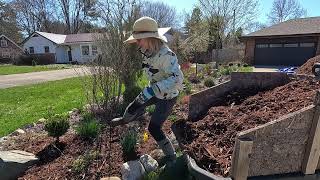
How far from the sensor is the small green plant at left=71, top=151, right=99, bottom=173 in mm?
3709

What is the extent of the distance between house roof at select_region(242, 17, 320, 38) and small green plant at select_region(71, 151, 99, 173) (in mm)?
23736

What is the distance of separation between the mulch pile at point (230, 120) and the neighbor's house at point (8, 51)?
42.9 metres

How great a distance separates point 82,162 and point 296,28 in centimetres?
2630

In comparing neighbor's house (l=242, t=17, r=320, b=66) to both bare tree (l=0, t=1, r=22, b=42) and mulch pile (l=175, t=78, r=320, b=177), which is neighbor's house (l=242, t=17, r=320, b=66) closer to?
mulch pile (l=175, t=78, r=320, b=177)

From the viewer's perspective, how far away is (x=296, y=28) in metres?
26.1

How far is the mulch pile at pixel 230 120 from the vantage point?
9.27 feet

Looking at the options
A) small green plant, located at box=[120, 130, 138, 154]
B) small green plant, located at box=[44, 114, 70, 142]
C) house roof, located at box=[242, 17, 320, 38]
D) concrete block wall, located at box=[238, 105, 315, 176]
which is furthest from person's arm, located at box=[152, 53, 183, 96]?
house roof, located at box=[242, 17, 320, 38]

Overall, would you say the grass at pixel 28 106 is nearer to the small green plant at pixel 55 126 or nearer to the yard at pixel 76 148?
the yard at pixel 76 148

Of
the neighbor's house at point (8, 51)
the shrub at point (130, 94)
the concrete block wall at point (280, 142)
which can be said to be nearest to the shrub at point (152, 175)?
the concrete block wall at point (280, 142)

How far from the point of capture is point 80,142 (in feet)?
14.9

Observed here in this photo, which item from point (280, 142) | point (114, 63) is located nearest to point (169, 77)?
point (280, 142)

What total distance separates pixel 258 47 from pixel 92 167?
2526 cm

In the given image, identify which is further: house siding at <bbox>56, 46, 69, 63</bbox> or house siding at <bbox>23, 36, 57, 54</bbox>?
house siding at <bbox>56, 46, 69, 63</bbox>

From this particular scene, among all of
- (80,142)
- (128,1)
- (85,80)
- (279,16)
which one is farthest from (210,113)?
(279,16)
